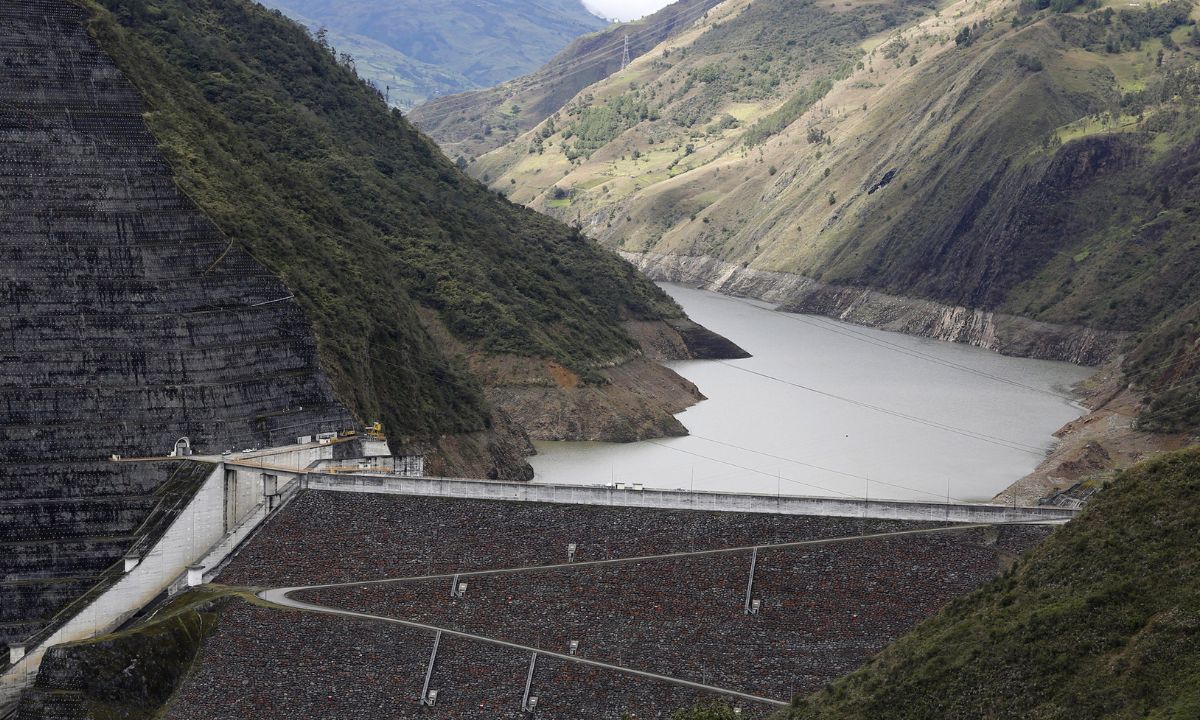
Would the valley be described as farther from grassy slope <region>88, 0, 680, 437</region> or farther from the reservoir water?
the reservoir water

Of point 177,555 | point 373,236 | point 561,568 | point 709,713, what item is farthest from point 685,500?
point 373,236

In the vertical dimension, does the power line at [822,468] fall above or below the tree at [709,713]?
below

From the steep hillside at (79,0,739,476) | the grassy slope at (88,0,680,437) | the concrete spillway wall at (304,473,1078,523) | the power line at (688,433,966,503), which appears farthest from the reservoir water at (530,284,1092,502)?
the concrete spillway wall at (304,473,1078,523)

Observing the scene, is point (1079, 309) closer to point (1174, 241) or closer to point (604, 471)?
point (1174, 241)

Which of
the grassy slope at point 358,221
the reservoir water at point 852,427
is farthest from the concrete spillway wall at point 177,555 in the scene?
the reservoir water at point 852,427

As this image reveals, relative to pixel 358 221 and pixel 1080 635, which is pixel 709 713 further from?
pixel 358 221

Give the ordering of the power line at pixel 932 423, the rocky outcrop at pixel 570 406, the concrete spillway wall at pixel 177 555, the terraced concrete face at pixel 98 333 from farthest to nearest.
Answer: the rocky outcrop at pixel 570 406 → the power line at pixel 932 423 → the terraced concrete face at pixel 98 333 → the concrete spillway wall at pixel 177 555

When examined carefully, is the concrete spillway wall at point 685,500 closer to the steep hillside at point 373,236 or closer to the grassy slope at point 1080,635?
the grassy slope at point 1080,635
